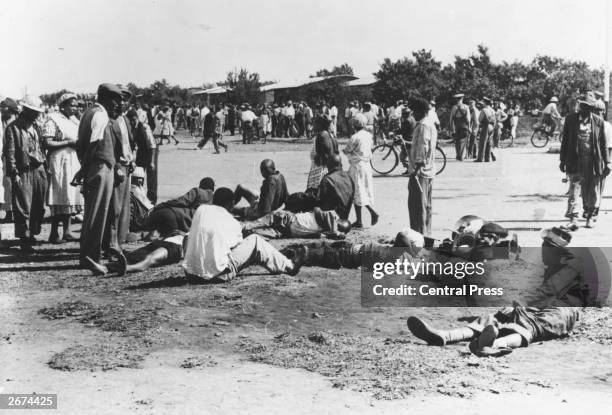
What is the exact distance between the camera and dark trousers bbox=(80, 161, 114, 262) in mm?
7258

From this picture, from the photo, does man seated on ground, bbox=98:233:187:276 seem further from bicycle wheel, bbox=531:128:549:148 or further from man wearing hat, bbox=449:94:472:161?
bicycle wheel, bbox=531:128:549:148

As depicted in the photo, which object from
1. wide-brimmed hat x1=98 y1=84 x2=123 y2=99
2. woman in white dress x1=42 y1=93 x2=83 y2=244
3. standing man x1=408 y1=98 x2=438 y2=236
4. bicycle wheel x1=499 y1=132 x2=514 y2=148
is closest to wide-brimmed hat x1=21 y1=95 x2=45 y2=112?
woman in white dress x1=42 y1=93 x2=83 y2=244

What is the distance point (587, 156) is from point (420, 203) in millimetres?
2496

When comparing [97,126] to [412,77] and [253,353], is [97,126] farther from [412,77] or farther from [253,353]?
[412,77]

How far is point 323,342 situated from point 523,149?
1903 centimetres

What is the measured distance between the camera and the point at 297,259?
7188 millimetres

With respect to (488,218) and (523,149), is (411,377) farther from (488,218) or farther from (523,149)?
(523,149)

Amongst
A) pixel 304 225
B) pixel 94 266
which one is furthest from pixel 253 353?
pixel 304 225

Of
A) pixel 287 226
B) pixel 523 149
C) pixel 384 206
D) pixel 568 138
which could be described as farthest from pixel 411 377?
pixel 523 149

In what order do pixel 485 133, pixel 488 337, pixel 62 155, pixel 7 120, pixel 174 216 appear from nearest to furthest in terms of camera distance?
pixel 488 337, pixel 174 216, pixel 62 155, pixel 7 120, pixel 485 133

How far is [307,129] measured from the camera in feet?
102

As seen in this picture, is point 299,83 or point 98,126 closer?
point 98,126

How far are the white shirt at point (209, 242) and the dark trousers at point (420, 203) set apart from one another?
7.87 ft

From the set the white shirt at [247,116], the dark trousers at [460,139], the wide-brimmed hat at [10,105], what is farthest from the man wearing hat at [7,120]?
the white shirt at [247,116]
